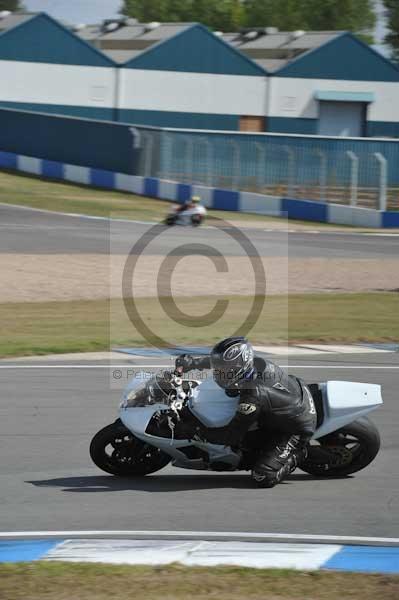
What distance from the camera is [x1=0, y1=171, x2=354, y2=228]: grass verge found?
3519cm

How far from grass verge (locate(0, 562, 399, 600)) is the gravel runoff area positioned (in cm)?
1340

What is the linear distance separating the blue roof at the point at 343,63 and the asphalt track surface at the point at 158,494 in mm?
50374

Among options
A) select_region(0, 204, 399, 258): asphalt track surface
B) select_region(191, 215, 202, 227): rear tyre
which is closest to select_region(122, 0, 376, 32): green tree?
select_region(0, 204, 399, 258): asphalt track surface

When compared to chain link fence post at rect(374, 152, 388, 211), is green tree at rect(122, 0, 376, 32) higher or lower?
higher

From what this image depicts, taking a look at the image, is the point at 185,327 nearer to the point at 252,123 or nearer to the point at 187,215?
the point at 187,215

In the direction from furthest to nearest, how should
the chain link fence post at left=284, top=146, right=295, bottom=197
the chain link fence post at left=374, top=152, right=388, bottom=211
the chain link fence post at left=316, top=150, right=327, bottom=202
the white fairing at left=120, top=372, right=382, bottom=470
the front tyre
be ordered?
the chain link fence post at left=284, top=146, right=295, bottom=197, the chain link fence post at left=316, top=150, right=327, bottom=202, the chain link fence post at left=374, top=152, right=388, bottom=211, the front tyre, the white fairing at left=120, top=372, right=382, bottom=470

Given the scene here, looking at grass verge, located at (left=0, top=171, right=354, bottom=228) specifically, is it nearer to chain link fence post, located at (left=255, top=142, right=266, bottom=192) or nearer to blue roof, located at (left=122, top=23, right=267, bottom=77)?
chain link fence post, located at (left=255, top=142, right=266, bottom=192)

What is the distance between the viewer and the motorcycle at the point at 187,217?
32.2 m

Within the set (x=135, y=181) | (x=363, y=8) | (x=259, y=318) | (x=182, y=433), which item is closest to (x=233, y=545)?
(x=182, y=433)

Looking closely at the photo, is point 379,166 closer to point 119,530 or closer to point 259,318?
point 259,318

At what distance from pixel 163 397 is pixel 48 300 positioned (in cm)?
1158

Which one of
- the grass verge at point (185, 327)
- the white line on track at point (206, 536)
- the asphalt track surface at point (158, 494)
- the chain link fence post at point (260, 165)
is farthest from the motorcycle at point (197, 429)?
the chain link fence post at point (260, 165)

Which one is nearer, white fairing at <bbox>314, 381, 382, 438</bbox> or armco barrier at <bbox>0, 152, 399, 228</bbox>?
white fairing at <bbox>314, 381, 382, 438</bbox>

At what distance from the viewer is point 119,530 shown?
23.4 ft
